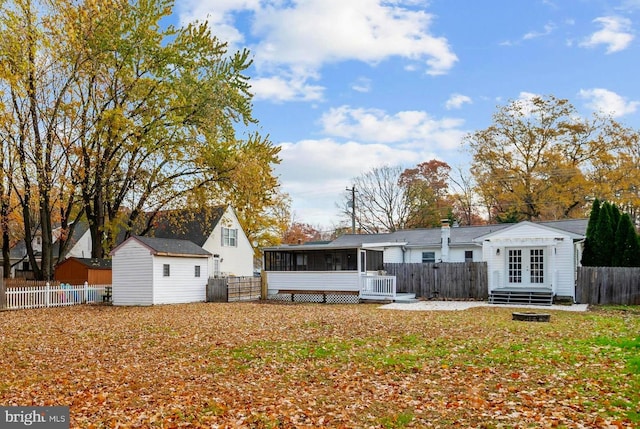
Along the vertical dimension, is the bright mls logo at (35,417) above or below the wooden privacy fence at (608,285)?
below

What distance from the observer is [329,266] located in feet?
80.7

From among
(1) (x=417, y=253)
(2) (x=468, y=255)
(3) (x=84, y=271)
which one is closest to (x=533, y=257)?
(2) (x=468, y=255)

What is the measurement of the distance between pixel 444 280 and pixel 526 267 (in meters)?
3.66

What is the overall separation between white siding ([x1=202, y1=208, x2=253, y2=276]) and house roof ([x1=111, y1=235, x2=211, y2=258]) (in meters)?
7.69

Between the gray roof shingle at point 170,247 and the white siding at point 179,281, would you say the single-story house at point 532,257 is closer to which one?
the white siding at point 179,281

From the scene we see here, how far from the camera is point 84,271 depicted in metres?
28.6

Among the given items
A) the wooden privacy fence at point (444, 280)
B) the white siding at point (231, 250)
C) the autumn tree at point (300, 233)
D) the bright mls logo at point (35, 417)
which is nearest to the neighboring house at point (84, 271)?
the white siding at point (231, 250)

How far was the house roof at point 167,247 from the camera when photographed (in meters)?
22.9

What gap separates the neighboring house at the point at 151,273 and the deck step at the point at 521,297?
13827mm

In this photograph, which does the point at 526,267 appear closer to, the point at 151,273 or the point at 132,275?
the point at 151,273

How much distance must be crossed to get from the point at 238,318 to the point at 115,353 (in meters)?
5.82

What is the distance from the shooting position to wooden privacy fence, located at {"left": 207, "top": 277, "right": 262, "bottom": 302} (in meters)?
24.8

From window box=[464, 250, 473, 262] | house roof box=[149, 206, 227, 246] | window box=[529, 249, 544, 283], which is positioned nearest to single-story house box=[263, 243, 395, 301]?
window box=[464, 250, 473, 262]

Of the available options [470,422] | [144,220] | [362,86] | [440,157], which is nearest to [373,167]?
[440,157]
